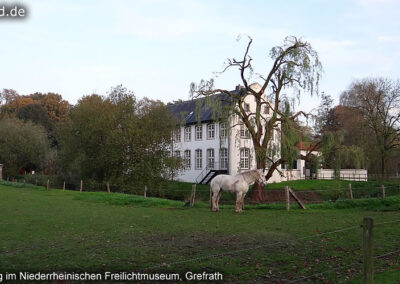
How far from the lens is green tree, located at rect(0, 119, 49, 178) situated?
1854 inches

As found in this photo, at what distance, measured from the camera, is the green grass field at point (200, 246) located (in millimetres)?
6898

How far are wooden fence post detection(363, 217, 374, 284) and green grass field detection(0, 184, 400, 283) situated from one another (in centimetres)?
104

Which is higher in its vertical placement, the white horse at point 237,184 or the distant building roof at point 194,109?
the distant building roof at point 194,109

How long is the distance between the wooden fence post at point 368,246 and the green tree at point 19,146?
47.9 m

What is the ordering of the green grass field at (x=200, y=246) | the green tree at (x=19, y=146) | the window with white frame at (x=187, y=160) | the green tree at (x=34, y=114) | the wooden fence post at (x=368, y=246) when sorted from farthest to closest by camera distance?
the green tree at (x=34, y=114) < the green tree at (x=19, y=146) < the window with white frame at (x=187, y=160) < the green grass field at (x=200, y=246) < the wooden fence post at (x=368, y=246)

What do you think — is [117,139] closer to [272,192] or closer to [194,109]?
[272,192]

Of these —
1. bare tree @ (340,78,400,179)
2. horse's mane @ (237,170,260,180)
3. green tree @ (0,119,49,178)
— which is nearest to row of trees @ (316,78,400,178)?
bare tree @ (340,78,400,179)

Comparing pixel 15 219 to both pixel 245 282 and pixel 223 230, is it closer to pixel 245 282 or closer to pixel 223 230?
pixel 223 230

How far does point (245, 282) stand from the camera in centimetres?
627

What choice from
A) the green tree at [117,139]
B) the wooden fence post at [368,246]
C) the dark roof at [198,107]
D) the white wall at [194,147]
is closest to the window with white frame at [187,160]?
the white wall at [194,147]

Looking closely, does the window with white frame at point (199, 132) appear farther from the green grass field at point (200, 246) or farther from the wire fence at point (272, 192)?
the green grass field at point (200, 246)

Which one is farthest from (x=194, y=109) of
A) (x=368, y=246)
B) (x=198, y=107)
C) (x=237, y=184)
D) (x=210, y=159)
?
(x=368, y=246)

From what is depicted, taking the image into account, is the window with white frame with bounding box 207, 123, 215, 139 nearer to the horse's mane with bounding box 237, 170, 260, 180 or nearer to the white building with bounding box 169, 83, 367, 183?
the white building with bounding box 169, 83, 367, 183

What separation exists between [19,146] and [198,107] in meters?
31.3
